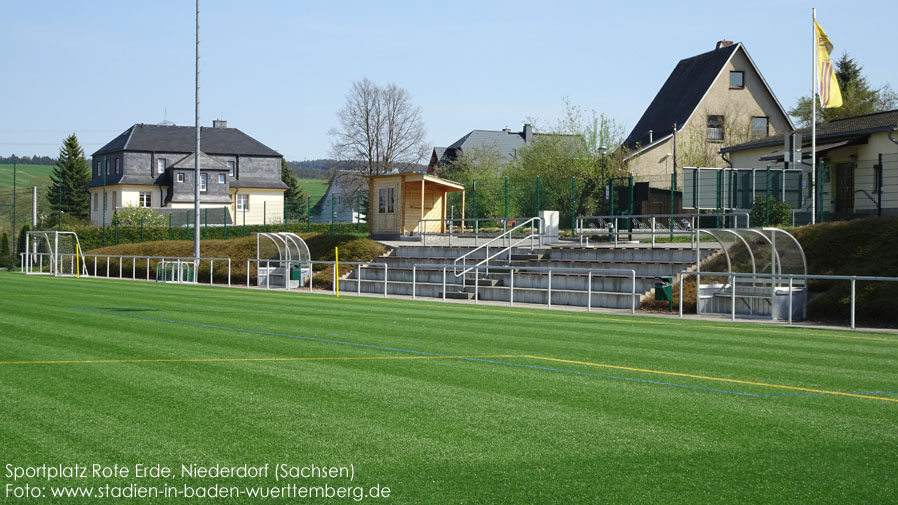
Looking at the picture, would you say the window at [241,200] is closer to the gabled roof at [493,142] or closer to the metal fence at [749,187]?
the gabled roof at [493,142]

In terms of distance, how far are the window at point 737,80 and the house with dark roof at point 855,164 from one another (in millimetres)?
18187

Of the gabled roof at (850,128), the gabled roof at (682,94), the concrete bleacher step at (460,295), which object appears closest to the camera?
the concrete bleacher step at (460,295)

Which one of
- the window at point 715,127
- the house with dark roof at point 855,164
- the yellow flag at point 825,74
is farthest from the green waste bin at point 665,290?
the window at point 715,127

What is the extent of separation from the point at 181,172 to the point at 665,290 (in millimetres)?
64812

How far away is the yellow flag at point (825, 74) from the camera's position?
93.6 feet

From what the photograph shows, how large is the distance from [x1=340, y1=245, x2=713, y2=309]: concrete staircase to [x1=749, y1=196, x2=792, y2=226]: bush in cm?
453

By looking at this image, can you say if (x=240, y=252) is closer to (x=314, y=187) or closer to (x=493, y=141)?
(x=493, y=141)

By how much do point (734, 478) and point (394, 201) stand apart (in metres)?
33.7

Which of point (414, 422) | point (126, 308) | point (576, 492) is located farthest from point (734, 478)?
point (126, 308)

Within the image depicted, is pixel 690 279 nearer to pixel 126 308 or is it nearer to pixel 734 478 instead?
pixel 126 308

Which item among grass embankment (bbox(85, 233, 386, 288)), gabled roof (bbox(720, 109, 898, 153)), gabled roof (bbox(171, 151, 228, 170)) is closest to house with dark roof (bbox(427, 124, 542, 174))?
gabled roof (bbox(171, 151, 228, 170))

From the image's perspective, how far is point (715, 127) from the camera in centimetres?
5569

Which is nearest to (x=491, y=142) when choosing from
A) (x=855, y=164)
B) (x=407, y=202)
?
(x=407, y=202)

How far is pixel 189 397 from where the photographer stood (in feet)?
24.8
